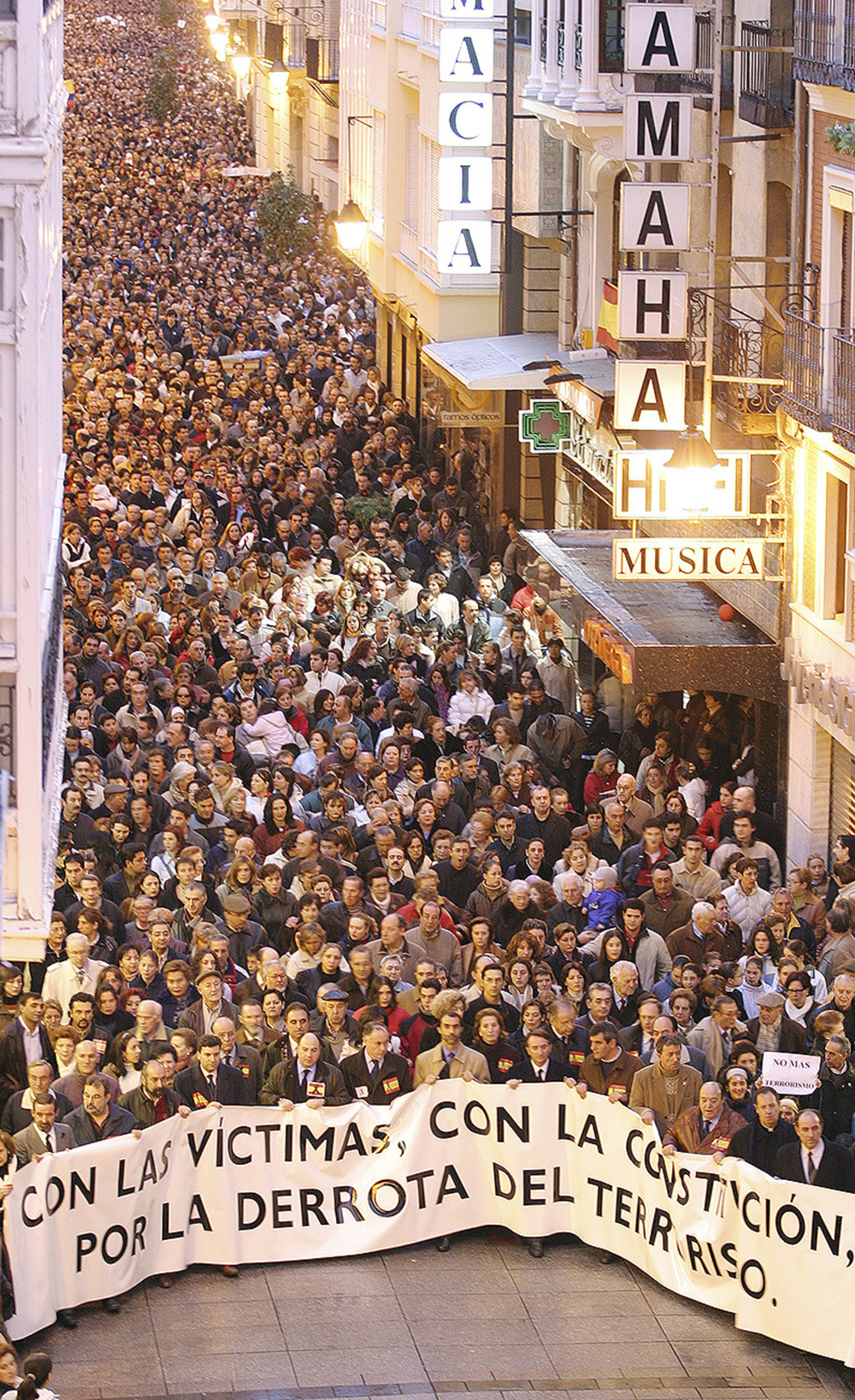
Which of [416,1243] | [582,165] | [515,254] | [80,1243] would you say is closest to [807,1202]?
[416,1243]

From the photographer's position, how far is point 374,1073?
14.7m

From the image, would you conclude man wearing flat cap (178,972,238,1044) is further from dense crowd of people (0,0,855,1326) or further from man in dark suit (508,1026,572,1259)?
man in dark suit (508,1026,572,1259)

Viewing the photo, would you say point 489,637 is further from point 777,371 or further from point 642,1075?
point 642,1075

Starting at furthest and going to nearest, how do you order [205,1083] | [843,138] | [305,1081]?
[843,138] < [305,1081] < [205,1083]

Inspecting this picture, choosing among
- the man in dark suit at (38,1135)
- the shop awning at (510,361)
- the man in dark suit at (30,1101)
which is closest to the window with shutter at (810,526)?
the shop awning at (510,361)

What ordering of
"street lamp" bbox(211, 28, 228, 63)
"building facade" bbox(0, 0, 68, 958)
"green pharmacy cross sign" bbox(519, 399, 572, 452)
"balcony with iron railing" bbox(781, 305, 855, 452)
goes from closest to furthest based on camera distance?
"building facade" bbox(0, 0, 68, 958) → "balcony with iron railing" bbox(781, 305, 855, 452) → "green pharmacy cross sign" bbox(519, 399, 572, 452) → "street lamp" bbox(211, 28, 228, 63)

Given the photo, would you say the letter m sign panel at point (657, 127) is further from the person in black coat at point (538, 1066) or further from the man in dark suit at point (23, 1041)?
the man in dark suit at point (23, 1041)

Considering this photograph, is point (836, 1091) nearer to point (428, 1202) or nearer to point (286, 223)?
point (428, 1202)

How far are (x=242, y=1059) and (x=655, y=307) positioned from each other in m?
9.73

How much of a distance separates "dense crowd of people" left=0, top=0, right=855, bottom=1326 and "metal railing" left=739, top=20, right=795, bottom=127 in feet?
16.7

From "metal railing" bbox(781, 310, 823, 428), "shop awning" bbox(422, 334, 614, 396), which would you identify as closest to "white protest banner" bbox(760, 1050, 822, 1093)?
"metal railing" bbox(781, 310, 823, 428)

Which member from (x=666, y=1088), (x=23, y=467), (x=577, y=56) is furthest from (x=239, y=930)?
(x=577, y=56)

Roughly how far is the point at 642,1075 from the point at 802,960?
1872mm

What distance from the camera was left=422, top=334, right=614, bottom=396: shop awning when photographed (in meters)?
29.5
